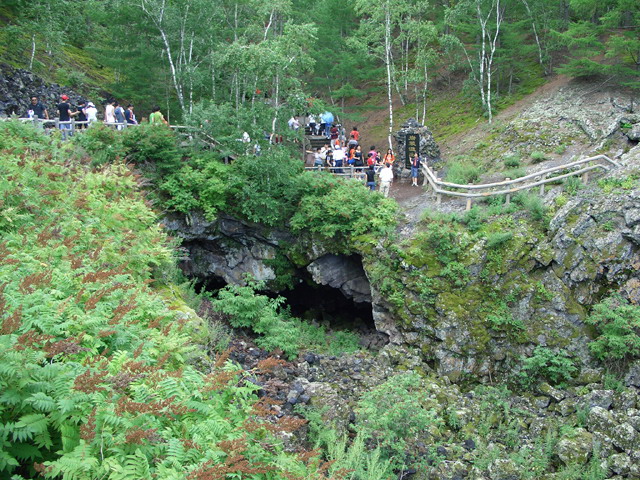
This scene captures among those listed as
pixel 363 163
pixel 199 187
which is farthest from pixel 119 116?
pixel 363 163

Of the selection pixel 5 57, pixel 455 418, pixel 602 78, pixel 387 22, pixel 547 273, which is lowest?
pixel 455 418

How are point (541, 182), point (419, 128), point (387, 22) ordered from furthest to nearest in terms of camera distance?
1. point (387, 22)
2. point (419, 128)
3. point (541, 182)

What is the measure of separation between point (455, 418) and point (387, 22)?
19.2m

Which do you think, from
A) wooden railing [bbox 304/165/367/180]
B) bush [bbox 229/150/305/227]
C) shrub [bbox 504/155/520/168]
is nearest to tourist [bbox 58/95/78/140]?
bush [bbox 229/150/305/227]

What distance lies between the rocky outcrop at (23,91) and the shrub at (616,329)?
2121 centimetres

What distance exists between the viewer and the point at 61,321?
18.3ft

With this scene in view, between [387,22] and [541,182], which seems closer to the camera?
[541,182]

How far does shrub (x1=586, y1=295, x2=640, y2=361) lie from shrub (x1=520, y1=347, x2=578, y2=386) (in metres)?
0.75

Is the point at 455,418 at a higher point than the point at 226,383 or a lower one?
lower

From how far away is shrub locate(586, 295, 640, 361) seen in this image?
1288 cm

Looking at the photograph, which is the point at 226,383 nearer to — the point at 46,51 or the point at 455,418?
the point at 455,418

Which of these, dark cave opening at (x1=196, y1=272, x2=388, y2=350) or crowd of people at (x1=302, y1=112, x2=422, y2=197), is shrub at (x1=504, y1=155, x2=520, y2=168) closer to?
crowd of people at (x1=302, y1=112, x2=422, y2=197)

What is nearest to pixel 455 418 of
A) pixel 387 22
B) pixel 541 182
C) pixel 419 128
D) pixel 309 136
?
pixel 541 182

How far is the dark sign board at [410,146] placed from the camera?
2089cm
